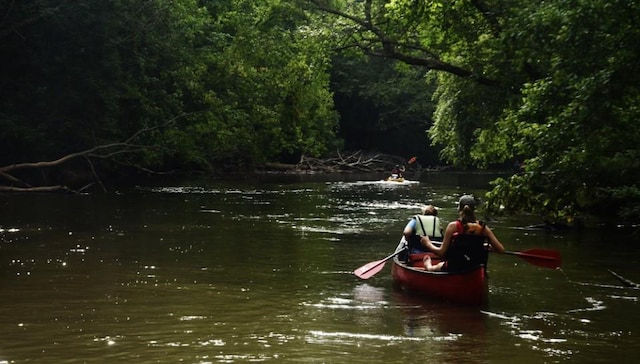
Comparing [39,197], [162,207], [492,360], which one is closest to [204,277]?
[492,360]

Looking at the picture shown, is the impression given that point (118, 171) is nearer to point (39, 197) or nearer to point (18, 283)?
point (39, 197)

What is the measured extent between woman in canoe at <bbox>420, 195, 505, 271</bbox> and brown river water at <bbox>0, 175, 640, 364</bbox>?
26.4 inches

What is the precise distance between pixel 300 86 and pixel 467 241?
35.0 metres

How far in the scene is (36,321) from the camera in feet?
32.4

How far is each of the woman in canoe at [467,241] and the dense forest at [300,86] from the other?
12.6 ft

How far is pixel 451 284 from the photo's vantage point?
37.1 feet

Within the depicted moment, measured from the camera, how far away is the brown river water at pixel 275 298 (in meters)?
8.88

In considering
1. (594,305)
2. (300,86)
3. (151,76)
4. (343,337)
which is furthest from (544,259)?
(300,86)

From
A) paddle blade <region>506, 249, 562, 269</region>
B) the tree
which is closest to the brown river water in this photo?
paddle blade <region>506, 249, 562, 269</region>

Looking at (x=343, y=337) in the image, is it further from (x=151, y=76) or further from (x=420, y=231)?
(x=151, y=76)

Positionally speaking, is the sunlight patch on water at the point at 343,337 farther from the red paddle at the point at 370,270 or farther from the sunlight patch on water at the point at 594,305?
the red paddle at the point at 370,270

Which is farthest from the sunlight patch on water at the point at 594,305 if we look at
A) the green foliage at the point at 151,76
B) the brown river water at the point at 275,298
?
the green foliage at the point at 151,76

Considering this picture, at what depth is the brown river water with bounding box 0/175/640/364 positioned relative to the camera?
888cm

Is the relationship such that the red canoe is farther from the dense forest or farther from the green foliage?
the green foliage
